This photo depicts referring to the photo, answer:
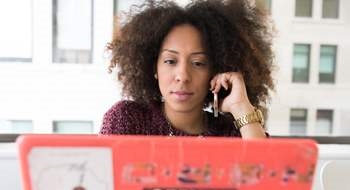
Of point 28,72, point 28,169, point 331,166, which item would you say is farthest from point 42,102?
point 28,169

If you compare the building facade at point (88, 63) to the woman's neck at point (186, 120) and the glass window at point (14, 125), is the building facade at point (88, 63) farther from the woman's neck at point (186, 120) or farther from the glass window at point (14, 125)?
the woman's neck at point (186, 120)

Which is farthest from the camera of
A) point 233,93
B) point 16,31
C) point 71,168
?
point 16,31

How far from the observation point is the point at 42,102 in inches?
83.1

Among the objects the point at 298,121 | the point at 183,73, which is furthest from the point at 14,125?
the point at 298,121

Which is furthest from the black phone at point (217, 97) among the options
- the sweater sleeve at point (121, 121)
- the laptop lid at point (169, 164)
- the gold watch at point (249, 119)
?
the laptop lid at point (169, 164)

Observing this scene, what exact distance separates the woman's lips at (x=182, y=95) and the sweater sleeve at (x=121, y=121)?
0.55 ft

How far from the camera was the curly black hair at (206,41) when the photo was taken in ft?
3.66

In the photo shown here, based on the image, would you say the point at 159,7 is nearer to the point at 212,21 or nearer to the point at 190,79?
the point at 212,21

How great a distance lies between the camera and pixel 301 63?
2.23 meters

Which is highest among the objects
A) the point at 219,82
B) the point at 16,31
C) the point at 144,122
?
the point at 16,31

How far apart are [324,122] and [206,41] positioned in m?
1.51

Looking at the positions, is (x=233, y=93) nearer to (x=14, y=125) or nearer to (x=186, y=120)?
(x=186, y=120)

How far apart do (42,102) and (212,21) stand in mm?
1304

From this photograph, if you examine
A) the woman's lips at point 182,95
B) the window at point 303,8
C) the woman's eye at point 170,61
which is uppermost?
the window at point 303,8
